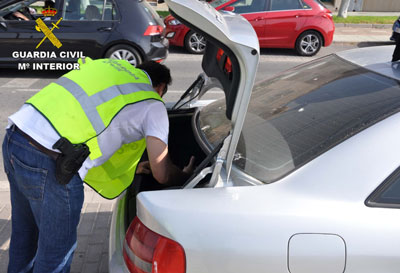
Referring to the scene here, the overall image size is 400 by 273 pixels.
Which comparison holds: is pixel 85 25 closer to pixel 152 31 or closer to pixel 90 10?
pixel 90 10

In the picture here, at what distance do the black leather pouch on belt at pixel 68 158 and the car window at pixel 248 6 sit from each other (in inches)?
366

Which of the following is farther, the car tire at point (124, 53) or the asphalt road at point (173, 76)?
the car tire at point (124, 53)

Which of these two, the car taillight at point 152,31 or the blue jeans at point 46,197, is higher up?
the blue jeans at point 46,197

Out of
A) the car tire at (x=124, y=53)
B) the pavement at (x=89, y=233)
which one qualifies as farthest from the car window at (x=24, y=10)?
the pavement at (x=89, y=233)

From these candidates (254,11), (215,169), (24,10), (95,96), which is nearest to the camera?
(215,169)

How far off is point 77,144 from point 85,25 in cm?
683

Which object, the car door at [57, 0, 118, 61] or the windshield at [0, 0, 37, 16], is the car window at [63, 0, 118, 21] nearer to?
the car door at [57, 0, 118, 61]

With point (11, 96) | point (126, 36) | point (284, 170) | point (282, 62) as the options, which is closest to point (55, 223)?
point (284, 170)

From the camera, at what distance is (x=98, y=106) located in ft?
7.39

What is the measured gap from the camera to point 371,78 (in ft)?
7.88

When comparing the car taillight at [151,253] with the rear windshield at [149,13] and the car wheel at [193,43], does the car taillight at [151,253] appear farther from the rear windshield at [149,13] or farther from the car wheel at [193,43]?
the car wheel at [193,43]

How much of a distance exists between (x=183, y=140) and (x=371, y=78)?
52.5 inches

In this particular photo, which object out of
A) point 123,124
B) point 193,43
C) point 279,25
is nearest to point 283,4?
point 279,25

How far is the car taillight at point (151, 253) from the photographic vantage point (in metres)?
1.80
